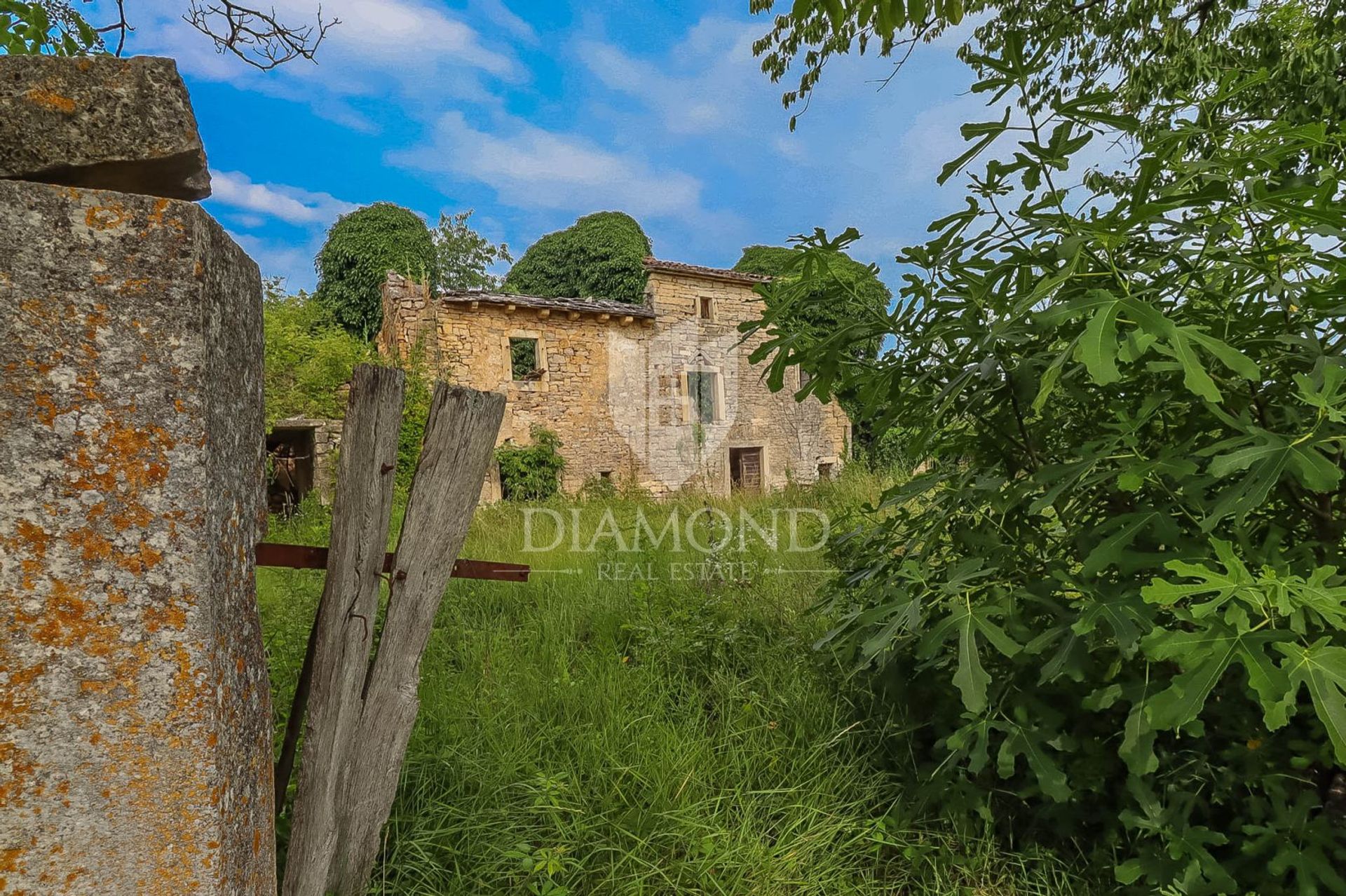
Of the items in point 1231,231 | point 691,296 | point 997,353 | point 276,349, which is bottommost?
point 997,353

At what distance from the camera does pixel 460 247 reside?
25703 millimetres

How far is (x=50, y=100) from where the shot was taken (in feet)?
3.43

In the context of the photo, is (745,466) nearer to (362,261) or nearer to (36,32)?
(362,261)

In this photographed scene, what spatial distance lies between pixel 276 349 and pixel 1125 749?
1127 centimetres

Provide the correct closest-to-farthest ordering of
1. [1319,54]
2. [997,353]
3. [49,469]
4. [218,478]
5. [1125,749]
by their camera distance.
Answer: [49,469], [218,478], [1125,749], [997,353], [1319,54]

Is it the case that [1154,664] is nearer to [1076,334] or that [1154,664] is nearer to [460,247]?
[1076,334]

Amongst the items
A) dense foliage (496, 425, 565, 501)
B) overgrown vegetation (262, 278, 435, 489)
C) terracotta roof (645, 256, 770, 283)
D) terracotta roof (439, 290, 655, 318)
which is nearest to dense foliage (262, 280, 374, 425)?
overgrown vegetation (262, 278, 435, 489)

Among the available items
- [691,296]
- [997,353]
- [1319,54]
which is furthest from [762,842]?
[691,296]

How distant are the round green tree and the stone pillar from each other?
751 inches

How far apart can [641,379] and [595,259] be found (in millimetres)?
7901

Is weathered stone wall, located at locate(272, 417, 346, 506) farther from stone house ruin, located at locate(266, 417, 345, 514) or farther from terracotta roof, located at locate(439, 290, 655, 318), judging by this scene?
terracotta roof, located at locate(439, 290, 655, 318)

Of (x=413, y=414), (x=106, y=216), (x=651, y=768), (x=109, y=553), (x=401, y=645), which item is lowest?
(x=651, y=768)

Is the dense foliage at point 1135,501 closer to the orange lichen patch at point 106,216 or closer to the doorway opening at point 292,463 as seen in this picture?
the orange lichen patch at point 106,216

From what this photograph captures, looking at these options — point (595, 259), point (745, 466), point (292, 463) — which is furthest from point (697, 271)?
point (292, 463)
